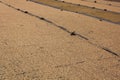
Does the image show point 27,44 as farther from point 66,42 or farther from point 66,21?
point 66,21

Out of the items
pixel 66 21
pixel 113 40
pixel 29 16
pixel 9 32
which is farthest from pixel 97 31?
pixel 29 16

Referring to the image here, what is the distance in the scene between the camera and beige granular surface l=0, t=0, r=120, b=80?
190 inches

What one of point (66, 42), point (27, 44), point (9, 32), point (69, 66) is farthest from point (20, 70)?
point (9, 32)

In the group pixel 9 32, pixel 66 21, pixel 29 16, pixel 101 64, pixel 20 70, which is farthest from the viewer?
pixel 29 16

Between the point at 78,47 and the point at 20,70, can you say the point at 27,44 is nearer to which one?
the point at 78,47

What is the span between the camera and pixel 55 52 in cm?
603

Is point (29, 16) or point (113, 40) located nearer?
point (113, 40)

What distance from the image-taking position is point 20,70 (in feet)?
16.0

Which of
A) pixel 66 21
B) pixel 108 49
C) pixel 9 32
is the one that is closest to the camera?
pixel 108 49

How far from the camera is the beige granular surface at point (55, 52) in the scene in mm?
4816

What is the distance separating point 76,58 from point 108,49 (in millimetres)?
1131

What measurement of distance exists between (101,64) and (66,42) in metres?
1.75

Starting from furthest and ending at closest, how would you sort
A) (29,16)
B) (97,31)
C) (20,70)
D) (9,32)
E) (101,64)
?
(29,16)
(97,31)
(9,32)
(101,64)
(20,70)

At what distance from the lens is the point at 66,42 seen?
6934 mm
